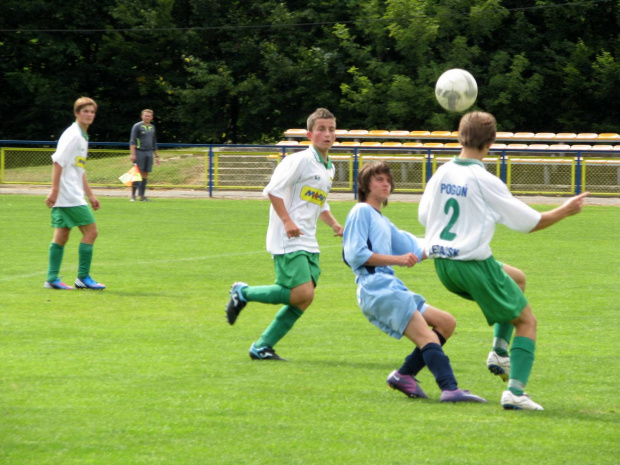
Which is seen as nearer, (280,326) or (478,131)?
(478,131)

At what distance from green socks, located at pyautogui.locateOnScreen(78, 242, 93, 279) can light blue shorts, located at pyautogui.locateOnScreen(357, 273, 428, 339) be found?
17.2 ft

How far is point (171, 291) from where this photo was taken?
10.3 metres

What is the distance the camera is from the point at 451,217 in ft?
17.8

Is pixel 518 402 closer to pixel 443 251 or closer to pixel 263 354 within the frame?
pixel 443 251

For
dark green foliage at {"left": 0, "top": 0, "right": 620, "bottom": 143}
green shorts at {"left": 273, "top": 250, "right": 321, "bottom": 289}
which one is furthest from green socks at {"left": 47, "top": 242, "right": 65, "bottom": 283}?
dark green foliage at {"left": 0, "top": 0, "right": 620, "bottom": 143}

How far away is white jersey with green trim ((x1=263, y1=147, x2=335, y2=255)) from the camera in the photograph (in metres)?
6.89

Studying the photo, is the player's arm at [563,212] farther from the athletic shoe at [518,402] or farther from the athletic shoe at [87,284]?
the athletic shoe at [87,284]

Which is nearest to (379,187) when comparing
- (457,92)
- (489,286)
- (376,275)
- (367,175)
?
(367,175)

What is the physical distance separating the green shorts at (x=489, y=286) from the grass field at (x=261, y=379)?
21.4 inches

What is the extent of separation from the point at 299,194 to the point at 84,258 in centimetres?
409

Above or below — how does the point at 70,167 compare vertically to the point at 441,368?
above

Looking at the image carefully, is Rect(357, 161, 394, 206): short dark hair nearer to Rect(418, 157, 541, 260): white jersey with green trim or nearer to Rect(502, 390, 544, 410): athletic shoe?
Rect(418, 157, 541, 260): white jersey with green trim

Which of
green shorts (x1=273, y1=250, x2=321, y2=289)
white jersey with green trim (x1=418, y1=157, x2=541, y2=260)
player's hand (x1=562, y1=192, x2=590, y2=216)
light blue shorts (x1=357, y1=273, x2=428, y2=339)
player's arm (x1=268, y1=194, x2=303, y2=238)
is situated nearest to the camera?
player's hand (x1=562, y1=192, x2=590, y2=216)

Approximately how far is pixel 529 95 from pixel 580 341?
29.6 meters
